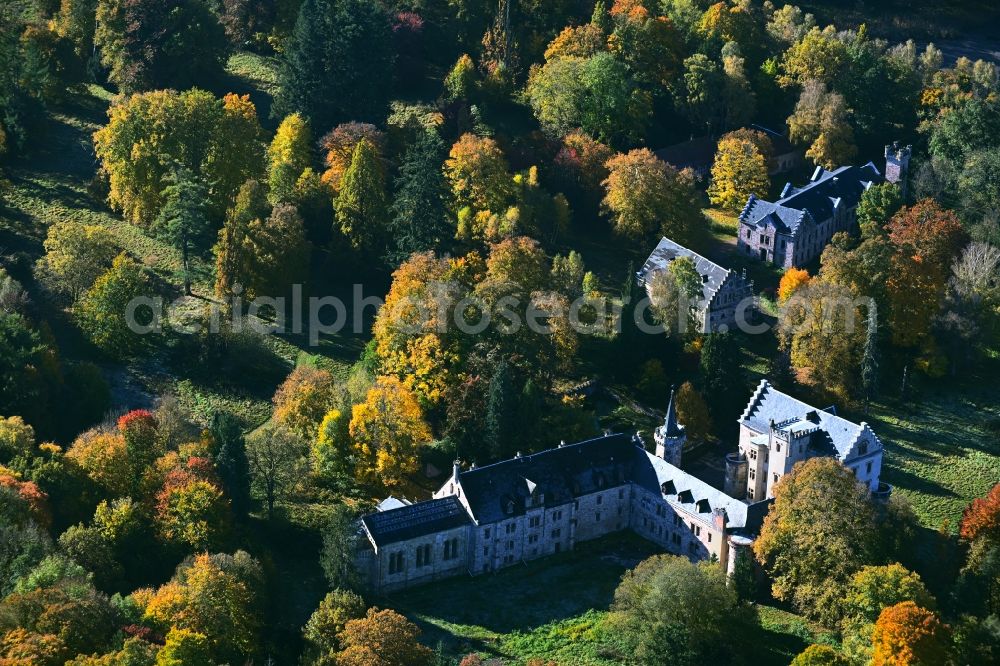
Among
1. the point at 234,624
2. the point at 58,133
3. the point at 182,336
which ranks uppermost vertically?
the point at 58,133

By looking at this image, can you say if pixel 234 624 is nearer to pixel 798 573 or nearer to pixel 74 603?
pixel 74 603

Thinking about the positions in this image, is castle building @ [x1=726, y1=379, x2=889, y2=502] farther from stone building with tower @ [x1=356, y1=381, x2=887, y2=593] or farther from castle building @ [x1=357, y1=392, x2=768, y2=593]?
castle building @ [x1=357, y1=392, x2=768, y2=593]

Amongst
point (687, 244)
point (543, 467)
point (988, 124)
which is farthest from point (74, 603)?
point (988, 124)

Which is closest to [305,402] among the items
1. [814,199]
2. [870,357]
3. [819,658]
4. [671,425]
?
[671,425]

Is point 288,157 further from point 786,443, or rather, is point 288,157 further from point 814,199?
point 786,443

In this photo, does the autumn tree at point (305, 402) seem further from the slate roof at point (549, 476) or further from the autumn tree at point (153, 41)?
the autumn tree at point (153, 41)

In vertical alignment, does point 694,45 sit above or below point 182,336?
above

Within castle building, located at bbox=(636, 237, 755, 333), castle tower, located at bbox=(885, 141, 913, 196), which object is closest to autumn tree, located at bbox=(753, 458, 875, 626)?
castle building, located at bbox=(636, 237, 755, 333)
